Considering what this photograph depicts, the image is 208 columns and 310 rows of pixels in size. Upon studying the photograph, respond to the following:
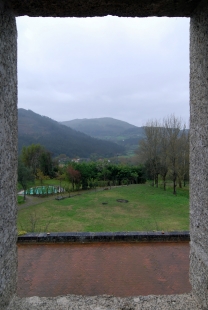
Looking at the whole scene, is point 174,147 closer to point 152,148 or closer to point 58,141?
point 152,148

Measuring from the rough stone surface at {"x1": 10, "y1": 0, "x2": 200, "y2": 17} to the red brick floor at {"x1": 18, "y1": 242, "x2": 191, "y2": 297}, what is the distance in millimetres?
4553

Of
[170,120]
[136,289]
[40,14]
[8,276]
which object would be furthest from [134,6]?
[170,120]

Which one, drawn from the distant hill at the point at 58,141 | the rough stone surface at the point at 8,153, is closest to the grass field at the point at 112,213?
the rough stone surface at the point at 8,153

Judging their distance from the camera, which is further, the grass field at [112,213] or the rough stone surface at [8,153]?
the grass field at [112,213]

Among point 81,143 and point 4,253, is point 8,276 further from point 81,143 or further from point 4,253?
point 81,143

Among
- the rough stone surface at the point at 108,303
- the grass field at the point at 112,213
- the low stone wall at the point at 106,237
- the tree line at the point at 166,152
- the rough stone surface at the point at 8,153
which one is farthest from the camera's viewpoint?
the tree line at the point at 166,152

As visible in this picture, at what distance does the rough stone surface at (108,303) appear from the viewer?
1535mm

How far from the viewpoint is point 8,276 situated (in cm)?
146

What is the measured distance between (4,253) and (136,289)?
160 inches

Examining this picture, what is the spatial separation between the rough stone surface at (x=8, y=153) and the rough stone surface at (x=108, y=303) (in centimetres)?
16

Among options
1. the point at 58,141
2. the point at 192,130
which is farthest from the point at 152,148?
the point at 58,141

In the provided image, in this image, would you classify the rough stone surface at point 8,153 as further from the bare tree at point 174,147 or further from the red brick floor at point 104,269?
the bare tree at point 174,147

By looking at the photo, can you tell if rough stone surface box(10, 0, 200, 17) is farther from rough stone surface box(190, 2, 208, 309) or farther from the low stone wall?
the low stone wall

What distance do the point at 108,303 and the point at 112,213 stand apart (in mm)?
15556
